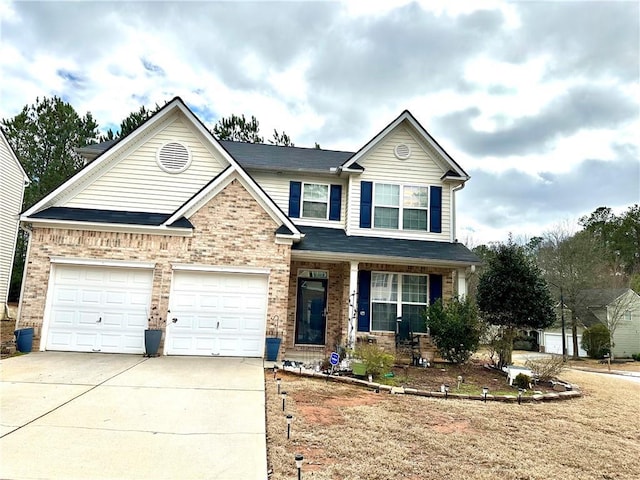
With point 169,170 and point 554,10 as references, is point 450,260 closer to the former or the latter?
point 554,10

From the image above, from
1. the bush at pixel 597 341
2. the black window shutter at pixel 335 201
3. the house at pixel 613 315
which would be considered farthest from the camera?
the house at pixel 613 315

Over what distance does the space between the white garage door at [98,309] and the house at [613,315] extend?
25.8 metres

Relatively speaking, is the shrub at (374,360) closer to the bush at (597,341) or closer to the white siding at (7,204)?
the white siding at (7,204)

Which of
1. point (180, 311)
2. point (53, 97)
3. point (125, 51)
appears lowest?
point (180, 311)

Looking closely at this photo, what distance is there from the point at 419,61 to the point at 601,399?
11.0 m

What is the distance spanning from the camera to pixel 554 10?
10758 millimetres

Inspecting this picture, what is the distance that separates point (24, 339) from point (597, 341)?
29.3 metres

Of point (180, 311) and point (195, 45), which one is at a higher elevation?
point (195, 45)

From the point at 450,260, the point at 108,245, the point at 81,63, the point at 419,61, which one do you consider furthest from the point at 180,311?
the point at 419,61

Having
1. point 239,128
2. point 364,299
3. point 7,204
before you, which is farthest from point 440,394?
point 239,128

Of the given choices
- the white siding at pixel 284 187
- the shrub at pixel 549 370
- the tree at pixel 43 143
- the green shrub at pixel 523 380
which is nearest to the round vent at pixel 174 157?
the white siding at pixel 284 187

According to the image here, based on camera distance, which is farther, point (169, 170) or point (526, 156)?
point (526, 156)

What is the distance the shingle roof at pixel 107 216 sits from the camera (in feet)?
35.1

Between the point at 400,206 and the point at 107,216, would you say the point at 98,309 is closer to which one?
the point at 107,216
